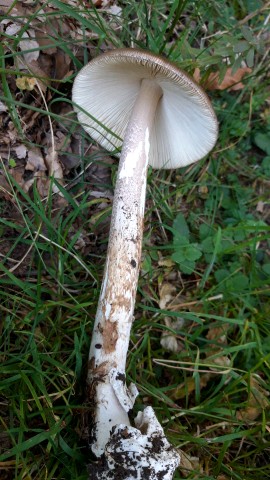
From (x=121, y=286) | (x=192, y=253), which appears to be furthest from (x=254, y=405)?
(x=121, y=286)

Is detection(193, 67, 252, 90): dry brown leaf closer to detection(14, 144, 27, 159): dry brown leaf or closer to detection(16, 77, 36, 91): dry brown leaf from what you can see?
detection(16, 77, 36, 91): dry brown leaf

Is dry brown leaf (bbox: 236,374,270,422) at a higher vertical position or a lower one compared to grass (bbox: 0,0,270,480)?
lower

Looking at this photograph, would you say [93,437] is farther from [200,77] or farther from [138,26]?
[138,26]

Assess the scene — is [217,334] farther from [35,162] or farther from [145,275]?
[35,162]

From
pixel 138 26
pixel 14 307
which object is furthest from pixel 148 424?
pixel 138 26

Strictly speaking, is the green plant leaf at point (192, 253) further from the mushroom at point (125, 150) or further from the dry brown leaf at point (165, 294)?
the mushroom at point (125, 150)

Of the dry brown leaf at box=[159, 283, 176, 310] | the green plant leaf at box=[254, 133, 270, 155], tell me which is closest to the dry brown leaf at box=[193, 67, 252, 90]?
the green plant leaf at box=[254, 133, 270, 155]
